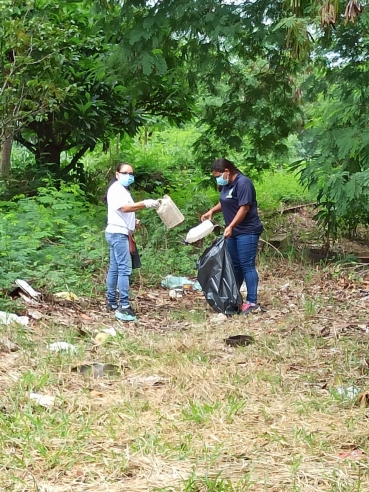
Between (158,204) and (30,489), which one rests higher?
(158,204)

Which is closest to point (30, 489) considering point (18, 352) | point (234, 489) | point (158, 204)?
point (234, 489)

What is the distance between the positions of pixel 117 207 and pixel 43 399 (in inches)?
103

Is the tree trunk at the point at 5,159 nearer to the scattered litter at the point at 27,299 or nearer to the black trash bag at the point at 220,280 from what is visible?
the scattered litter at the point at 27,299

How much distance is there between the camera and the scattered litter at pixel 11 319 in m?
5.04

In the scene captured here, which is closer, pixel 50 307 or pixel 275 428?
pixel 275 428

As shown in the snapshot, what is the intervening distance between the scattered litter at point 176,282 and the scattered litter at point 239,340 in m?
2.57

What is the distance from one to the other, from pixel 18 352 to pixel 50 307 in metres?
1.45

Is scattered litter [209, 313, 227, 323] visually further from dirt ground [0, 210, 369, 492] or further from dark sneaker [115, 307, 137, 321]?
dark sneaker [115, 307, 137, 321]

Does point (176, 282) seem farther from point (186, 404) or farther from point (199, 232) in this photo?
point (186, 404)

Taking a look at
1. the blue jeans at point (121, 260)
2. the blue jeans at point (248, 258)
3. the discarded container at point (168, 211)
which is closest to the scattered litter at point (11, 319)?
the blue jeans at point (121, 260)

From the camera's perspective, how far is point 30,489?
2629mm

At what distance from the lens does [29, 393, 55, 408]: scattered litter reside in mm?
3514

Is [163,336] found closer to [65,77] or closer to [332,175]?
[332,175]

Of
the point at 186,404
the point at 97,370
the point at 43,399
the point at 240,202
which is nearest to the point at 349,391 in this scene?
the point at 186,404
